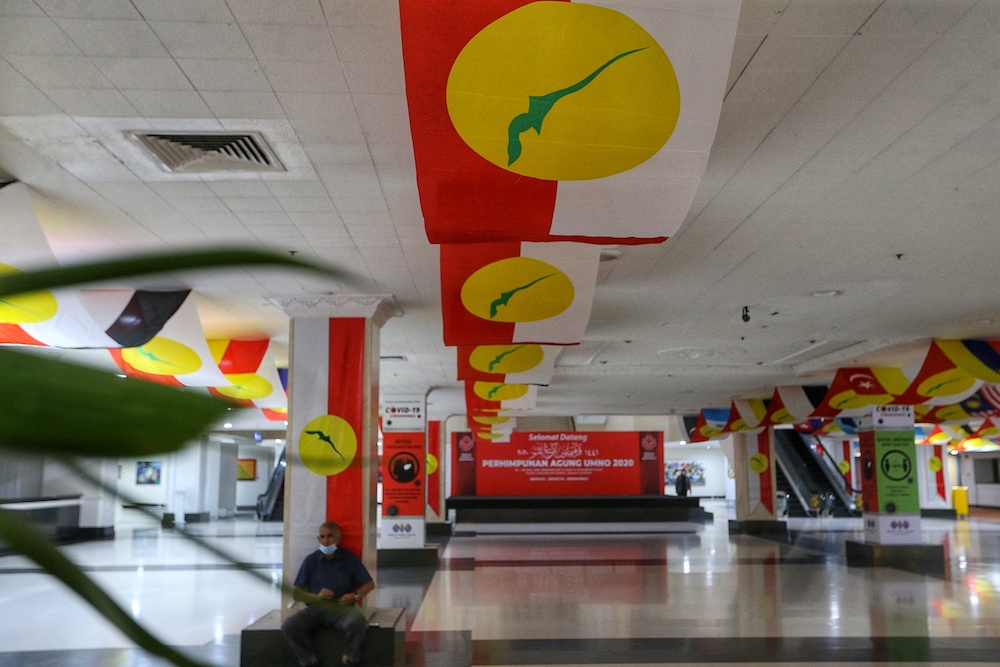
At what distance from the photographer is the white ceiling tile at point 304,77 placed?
3.82m

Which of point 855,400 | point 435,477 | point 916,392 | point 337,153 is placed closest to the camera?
point 337,153

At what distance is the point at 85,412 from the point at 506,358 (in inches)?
323

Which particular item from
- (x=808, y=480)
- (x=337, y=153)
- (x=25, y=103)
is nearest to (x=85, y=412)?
(x=25, y=103)

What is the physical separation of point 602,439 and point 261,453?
2689 cm

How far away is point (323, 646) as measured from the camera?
289 inches

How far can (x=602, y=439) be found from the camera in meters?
27.2

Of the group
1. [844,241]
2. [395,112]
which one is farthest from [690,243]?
[395,112]

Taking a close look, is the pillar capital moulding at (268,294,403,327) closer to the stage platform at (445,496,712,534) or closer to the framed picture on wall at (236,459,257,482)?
the framed picture on wall at (236,459,257,482)

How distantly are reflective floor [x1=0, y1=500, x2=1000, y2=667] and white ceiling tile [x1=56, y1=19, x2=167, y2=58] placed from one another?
7.64ft

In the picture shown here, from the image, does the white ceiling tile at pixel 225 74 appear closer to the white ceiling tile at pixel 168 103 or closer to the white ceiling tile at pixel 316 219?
the white ceiling tile at pixel 168 103

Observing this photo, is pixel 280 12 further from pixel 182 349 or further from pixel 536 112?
pixel 182 349

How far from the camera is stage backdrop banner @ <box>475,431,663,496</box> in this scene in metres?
26.9

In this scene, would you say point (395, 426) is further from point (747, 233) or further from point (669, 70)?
point (669, 70)

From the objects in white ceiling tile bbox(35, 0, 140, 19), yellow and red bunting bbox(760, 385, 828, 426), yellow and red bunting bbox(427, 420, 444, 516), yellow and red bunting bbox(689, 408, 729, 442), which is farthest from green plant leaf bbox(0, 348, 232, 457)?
yellow and red bunting bbox(689, 408, 729, 442)
